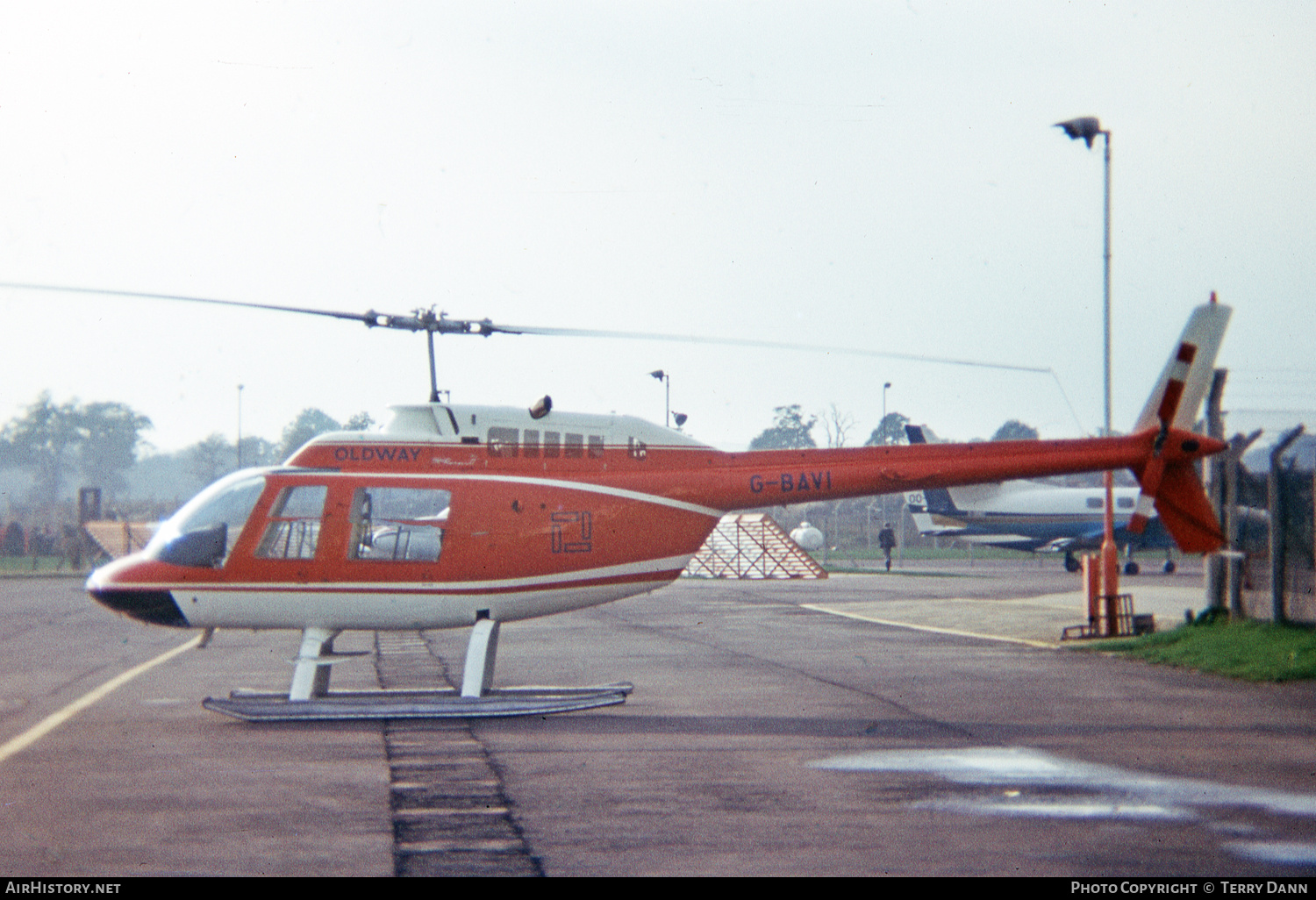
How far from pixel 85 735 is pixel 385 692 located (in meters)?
2.82

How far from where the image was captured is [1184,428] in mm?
12945

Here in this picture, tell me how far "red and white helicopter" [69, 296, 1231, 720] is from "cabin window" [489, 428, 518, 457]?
1cm

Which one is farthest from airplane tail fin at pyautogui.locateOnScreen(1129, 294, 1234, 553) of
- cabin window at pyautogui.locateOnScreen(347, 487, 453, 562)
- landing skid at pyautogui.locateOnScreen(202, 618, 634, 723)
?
cabin window at pyautogui.locateOnScreen(347, 487, 453, 562)

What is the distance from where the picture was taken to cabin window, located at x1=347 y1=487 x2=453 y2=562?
12.4m

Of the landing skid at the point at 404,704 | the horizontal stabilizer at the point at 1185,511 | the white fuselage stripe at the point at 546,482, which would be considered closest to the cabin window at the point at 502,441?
the white fuselage stripe at the point at 546,482

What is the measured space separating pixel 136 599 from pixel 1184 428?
11109mm

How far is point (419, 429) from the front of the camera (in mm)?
12734

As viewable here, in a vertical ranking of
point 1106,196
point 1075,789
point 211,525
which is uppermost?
point 1106,196

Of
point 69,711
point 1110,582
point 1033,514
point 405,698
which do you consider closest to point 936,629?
point 1110,582

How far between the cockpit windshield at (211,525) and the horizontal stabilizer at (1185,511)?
375 inches

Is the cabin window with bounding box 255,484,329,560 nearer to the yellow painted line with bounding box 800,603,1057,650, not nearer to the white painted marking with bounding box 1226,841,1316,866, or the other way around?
the white painted marking with bounding box 1226,841,1316,866

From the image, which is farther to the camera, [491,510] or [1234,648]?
[1234,648]

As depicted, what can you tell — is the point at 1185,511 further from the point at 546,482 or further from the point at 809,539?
the point at 809,539

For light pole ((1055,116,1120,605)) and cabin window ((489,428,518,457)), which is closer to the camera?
cabin window ((489,428,518,457))
